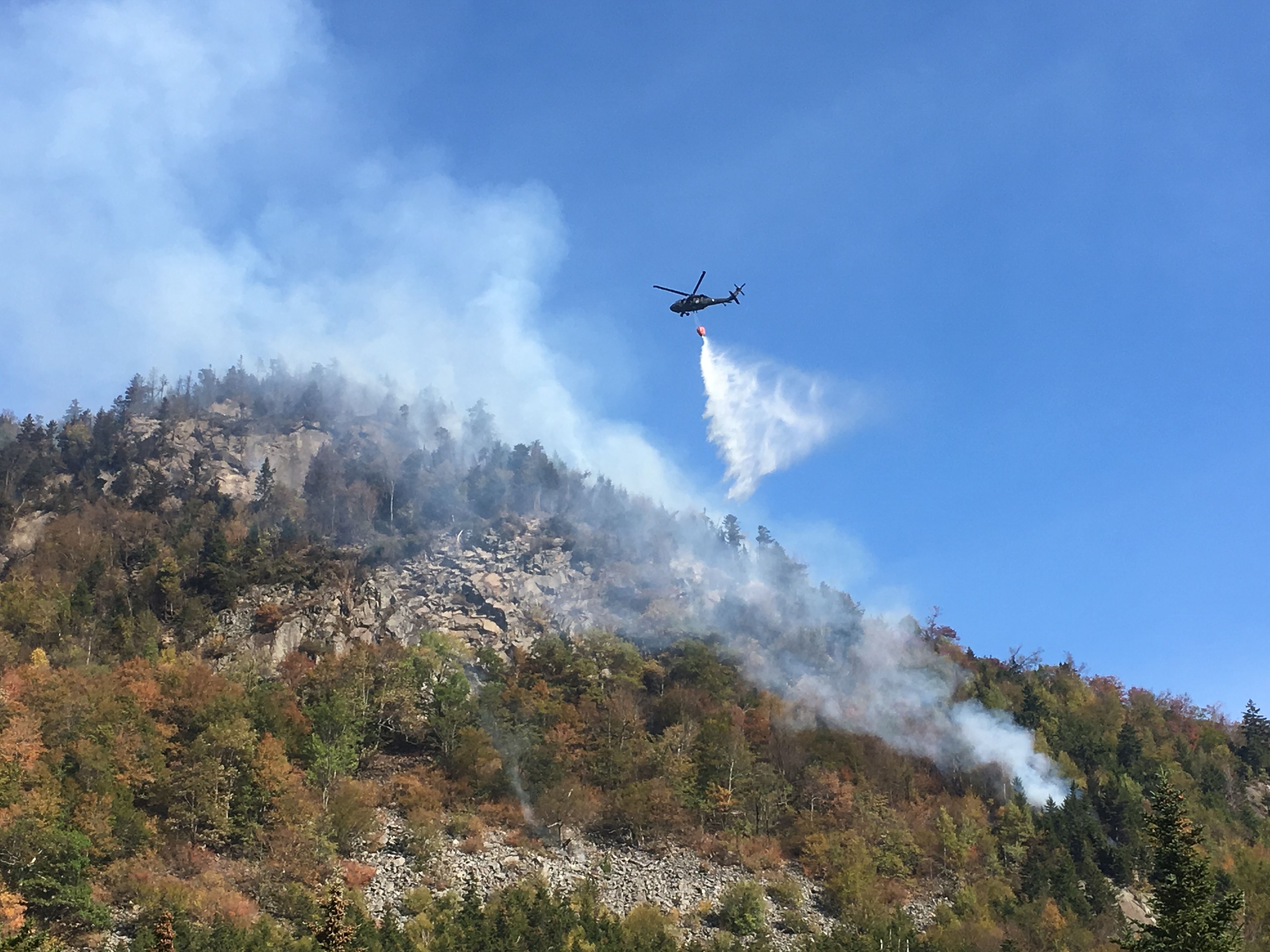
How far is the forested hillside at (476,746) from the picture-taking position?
61.5m

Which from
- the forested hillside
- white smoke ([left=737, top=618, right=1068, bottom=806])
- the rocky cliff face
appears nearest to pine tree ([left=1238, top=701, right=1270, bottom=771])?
the forested hillside

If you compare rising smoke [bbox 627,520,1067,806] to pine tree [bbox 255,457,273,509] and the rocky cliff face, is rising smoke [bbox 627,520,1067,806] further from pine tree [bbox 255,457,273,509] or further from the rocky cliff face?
pine tree [bbox 255,457,273,509]

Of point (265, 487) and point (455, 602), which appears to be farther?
point (265, 487)

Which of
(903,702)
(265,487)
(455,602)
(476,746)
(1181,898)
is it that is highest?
(265,487)

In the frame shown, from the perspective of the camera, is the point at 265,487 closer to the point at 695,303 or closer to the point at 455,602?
the point at 455,602

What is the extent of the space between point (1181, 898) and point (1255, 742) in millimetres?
105912

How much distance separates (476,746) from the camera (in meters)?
89.2

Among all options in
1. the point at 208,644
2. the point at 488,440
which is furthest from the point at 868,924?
the point at 488,440

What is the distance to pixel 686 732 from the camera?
101 m

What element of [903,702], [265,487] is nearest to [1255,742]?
[903,702]

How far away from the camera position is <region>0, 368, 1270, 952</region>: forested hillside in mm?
61500

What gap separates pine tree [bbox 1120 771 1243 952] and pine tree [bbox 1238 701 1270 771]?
9966 cm

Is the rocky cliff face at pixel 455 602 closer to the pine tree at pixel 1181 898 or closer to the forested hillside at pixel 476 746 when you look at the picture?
the forested hillside at pixel 476 746

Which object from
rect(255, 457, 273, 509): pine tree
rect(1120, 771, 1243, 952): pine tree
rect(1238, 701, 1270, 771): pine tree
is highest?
rect(255, 457, 273, 509): pine tree
